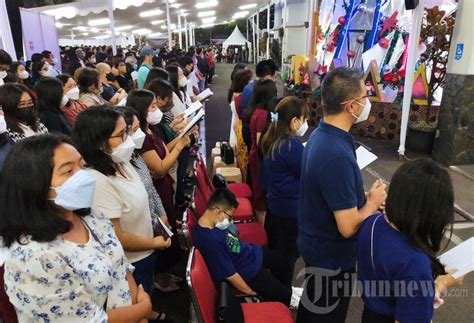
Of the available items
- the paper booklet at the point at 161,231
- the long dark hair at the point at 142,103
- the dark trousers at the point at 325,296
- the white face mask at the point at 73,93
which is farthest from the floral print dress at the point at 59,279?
the white face mask at the point at 73,93

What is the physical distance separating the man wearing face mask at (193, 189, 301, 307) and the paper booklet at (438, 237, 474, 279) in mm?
960

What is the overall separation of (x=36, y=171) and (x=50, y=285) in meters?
0.35

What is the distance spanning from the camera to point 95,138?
163 centimetres

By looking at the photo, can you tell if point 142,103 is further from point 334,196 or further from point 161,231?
point 334,196

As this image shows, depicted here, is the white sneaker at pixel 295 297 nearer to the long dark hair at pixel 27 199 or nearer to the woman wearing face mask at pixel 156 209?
the woman wearing face mask at pixel 156 209

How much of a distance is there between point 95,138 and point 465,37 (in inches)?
195

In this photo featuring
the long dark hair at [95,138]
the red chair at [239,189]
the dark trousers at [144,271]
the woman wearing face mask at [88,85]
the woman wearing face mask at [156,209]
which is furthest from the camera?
the woman wearing face mask at [88,85]

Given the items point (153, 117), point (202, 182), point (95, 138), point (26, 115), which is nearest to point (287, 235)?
point (202, 182)

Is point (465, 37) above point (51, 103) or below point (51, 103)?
above

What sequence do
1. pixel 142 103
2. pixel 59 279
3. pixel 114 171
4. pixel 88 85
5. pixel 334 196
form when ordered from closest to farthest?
pixel 59 279
pixel 334 196
pixel 114 171
pixel 142 103
pixel 88 85

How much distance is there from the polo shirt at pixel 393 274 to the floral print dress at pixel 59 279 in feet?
2.99

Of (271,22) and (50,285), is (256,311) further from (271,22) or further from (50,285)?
(271,22)

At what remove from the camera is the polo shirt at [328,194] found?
1412mm

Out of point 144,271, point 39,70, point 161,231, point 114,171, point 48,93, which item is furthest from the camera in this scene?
point 39,70
